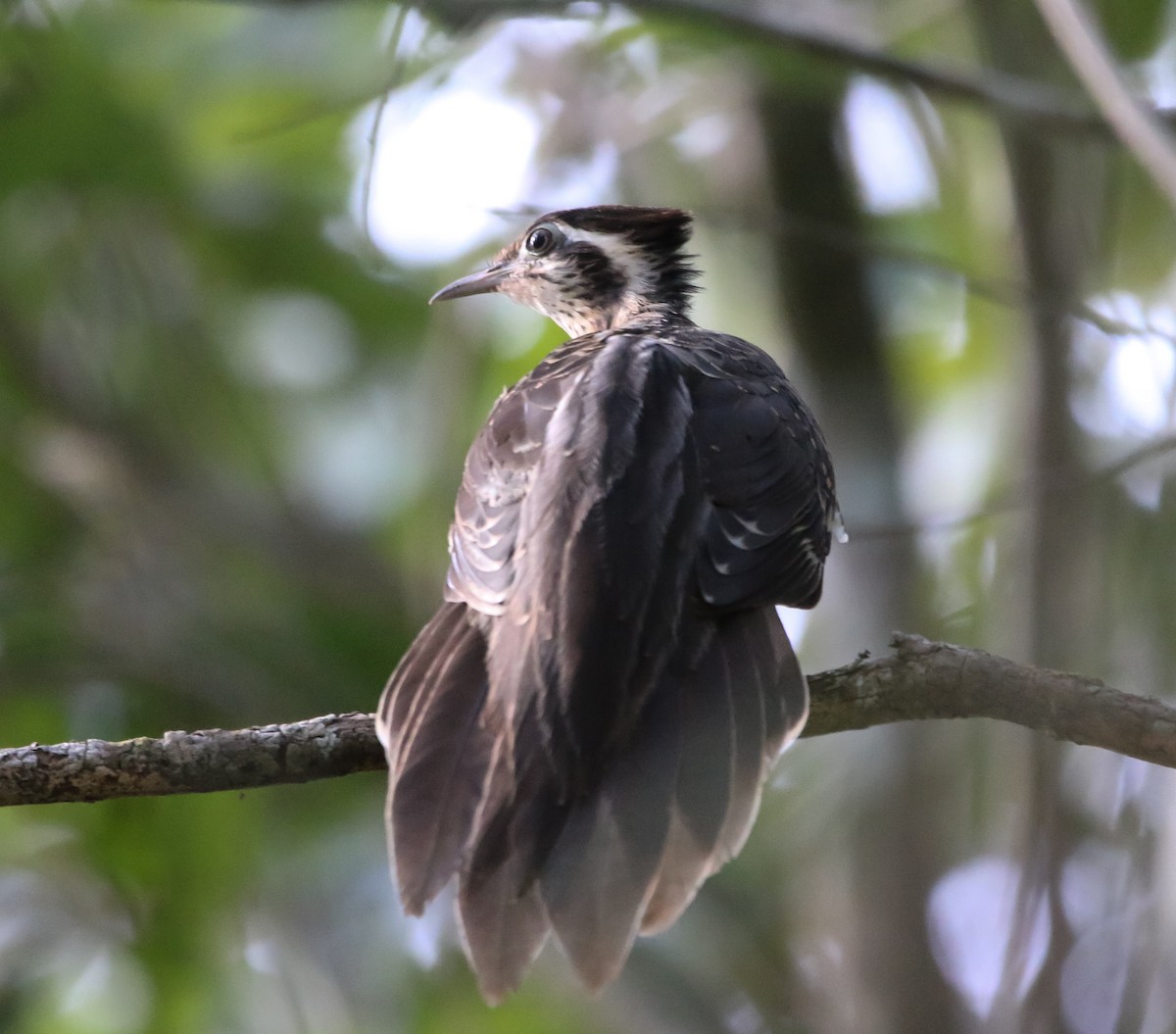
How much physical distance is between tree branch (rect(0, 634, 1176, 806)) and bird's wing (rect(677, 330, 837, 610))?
16.6 inches

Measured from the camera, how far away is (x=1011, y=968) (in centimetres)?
323

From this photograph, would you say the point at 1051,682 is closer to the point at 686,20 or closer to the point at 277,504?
the point at 686,20

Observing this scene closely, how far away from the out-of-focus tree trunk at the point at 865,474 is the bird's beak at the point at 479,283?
1.28 m

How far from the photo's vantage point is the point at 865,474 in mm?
7816

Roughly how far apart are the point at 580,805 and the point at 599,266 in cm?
351

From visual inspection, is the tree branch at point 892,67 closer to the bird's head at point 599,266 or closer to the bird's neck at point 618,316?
the bird's head at point 599,266

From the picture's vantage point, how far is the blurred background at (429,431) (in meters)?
6.59

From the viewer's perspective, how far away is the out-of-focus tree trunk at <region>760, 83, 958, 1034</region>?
259 inches

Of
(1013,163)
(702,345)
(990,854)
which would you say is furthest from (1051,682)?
(1013,163)

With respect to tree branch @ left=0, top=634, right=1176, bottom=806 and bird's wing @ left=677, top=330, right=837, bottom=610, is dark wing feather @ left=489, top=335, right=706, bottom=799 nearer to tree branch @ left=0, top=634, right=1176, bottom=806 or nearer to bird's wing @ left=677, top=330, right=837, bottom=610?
bird's wing @ left=677, top=330, right=837, bottom=610

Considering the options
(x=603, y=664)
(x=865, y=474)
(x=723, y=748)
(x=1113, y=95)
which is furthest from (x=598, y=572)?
(x=865, y=474)

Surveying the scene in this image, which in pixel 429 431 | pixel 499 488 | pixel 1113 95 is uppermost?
pixel 1113 95

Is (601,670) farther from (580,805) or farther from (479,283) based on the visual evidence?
(479,283)

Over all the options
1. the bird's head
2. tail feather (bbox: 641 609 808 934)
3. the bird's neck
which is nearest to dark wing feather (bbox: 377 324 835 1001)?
tail feather (bbox: 641 609 808 934)
